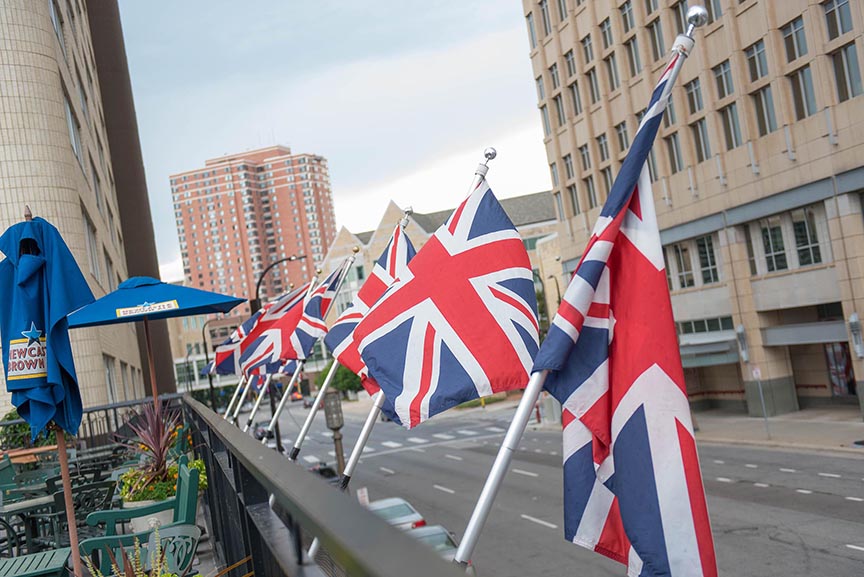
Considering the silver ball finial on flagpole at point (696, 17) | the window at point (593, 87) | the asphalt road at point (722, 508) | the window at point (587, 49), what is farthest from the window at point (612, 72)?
the silver ball finial on flagpole at point (696, 17)

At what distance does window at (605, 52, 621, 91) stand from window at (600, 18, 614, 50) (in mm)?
626

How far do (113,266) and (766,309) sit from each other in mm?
27126

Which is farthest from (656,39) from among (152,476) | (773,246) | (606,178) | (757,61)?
(152,476)

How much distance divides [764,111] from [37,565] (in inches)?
1455

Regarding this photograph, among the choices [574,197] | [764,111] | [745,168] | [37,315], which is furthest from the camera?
[574,197]

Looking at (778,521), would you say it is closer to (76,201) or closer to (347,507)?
(76,201)

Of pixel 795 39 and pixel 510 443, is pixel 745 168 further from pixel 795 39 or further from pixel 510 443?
pixel 510 443

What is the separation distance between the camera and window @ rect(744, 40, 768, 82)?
37656mm

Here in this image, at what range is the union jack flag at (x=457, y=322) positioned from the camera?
718cm

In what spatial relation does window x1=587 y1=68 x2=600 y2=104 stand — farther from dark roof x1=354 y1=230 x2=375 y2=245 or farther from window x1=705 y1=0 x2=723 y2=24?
dark roof x1=354 y1=230 x2=375 y2=245

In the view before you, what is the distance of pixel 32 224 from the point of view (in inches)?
289

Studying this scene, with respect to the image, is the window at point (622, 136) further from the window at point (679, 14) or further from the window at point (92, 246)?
the window at point (92, 246)

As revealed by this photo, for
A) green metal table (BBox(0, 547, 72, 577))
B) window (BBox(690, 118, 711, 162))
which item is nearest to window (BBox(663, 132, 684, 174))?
window (BBox(690, 118, 711, 162))

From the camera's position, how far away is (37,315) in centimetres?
718
